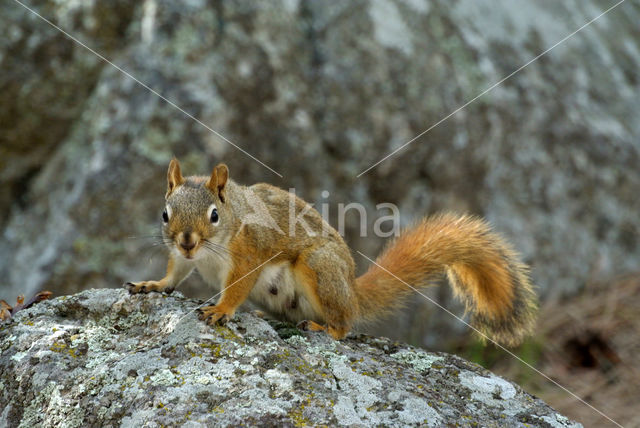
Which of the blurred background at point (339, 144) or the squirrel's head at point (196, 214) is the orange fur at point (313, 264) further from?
the blurred background at point (339, 144)

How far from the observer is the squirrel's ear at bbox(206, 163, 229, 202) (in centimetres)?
218

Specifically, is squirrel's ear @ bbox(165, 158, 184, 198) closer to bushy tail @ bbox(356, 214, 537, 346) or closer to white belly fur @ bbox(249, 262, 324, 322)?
white belly fur @ bbox(249, 262, 324, 322)

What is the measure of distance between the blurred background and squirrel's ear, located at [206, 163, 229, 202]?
854 millimetres

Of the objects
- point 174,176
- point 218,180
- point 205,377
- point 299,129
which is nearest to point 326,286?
point 218,180

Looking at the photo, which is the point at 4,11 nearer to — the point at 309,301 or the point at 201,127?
the point at 201,127

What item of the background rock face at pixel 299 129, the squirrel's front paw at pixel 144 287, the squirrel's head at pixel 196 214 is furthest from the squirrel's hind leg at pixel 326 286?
the background rock face at pixel 299 129

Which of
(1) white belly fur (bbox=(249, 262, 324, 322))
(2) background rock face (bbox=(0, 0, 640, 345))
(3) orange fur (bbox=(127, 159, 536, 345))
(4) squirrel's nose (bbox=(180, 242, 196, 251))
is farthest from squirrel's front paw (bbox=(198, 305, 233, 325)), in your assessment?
(2) background rock face (bbox=(0, 0, 640, 345))

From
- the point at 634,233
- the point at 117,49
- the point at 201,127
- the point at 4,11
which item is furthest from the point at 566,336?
the point at 4,11

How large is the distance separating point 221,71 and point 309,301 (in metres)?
1.45

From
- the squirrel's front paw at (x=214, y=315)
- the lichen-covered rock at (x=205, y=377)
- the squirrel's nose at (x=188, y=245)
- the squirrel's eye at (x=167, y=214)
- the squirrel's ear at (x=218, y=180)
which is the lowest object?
the lichen-covered rock at (x=205, y=377)

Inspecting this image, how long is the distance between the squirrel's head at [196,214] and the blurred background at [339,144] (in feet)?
2.76

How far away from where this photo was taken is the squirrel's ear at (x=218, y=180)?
2182mm

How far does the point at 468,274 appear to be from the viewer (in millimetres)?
2605

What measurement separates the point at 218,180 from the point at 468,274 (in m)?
1.04
